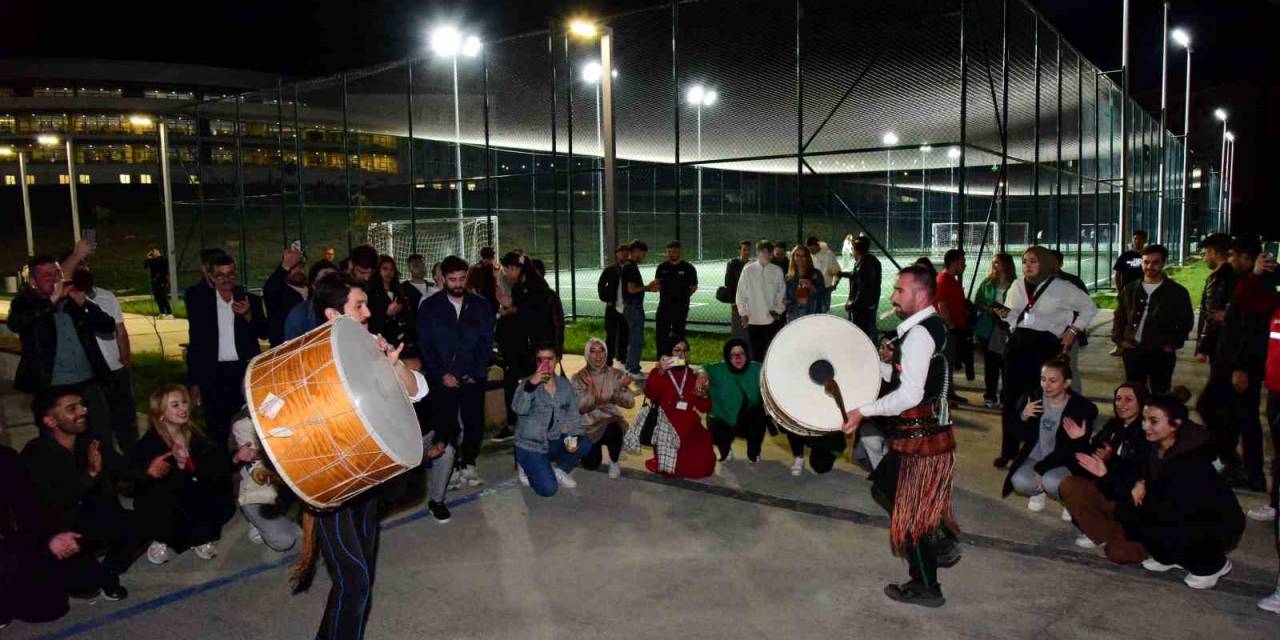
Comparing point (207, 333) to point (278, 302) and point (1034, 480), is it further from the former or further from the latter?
point (1034, 480)

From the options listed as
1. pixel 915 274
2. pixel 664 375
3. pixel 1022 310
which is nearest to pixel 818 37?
pixel 1022 310

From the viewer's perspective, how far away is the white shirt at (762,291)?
1007 centimetres

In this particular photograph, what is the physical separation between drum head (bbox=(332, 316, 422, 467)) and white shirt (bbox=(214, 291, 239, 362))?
357cm

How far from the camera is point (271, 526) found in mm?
5293

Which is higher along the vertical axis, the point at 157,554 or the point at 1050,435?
the point at 1050,435

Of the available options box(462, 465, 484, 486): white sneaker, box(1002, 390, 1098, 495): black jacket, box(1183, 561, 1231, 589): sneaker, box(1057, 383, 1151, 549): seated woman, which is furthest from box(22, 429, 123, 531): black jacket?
box(1183, 561, 1231, 589): sneaker

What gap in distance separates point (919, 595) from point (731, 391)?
301cm

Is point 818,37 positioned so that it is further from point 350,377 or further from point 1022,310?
point 350,377

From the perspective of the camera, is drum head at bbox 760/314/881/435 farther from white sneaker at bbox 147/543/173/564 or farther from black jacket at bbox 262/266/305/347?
black jacket at bbox 262/266/305/347

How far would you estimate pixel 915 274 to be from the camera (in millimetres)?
4172

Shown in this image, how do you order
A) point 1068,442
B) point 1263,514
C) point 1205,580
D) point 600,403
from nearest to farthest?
1. point 1205,580
2. point 1263,514
3. point 1068,442
4. point 600,403

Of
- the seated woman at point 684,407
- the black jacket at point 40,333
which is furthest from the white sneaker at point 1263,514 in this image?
the black jacket at point 40,333

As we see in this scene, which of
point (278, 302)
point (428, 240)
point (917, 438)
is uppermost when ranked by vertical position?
point (428, 240)

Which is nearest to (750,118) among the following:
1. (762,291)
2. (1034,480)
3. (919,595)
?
(762,291)
